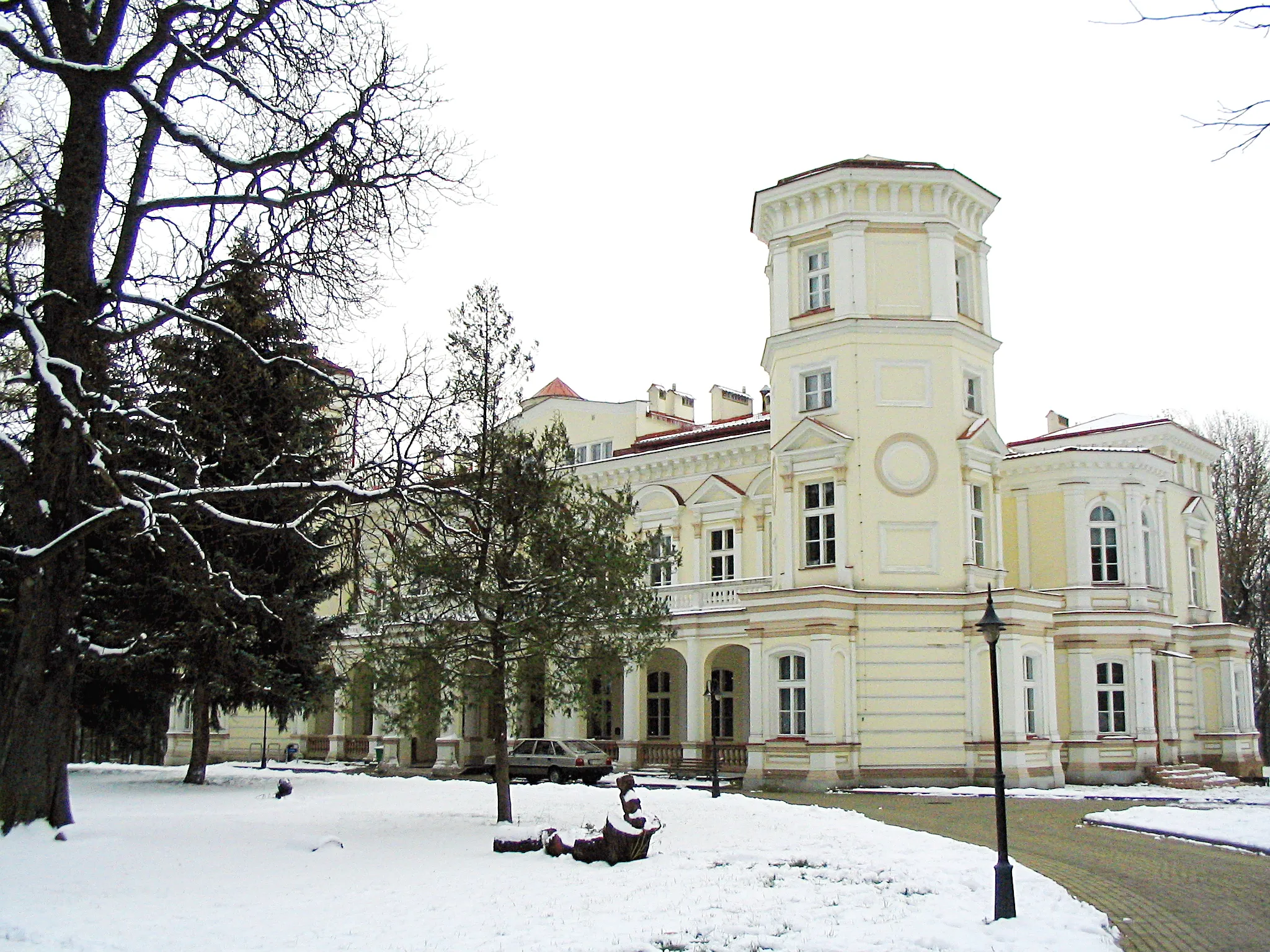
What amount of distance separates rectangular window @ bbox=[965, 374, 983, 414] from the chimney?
13.1 meters

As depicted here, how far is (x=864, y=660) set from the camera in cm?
2978

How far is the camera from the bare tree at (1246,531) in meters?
49.0

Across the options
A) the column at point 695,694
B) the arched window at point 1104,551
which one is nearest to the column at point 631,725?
the column at point 695,694

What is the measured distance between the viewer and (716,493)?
38406 millimetres

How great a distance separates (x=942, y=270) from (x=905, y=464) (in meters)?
5.45

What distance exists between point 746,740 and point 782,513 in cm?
869

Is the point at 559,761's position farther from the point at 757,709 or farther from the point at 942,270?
the point at 942,270

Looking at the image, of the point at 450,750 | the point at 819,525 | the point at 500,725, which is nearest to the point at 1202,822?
the point at 500,725

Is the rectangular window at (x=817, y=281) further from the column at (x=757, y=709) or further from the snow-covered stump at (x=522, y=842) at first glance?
the snow-covered stump at (x=522, y=842)

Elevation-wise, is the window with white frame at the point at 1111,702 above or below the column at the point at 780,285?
below

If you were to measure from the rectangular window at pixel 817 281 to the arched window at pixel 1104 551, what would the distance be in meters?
10.2

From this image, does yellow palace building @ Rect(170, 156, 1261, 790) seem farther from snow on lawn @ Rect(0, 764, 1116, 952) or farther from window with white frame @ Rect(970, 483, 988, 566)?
snow on lawn @ Rect(0, 764, 1116, 952)

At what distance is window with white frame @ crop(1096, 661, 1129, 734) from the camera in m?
32.3

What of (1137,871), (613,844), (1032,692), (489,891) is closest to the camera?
(489,891)
